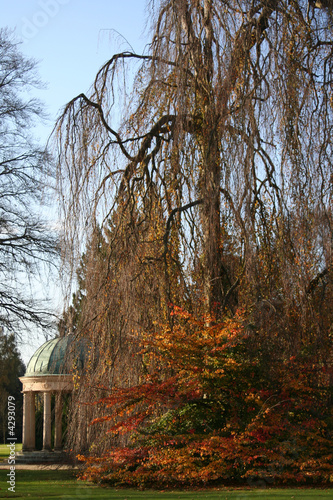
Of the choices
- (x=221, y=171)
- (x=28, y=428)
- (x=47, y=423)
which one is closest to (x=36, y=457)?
(x=47, y=423)

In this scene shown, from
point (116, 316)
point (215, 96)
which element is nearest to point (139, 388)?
point (116, 316)

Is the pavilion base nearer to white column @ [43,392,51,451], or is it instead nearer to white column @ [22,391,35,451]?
white column @ [43,392,51,451]

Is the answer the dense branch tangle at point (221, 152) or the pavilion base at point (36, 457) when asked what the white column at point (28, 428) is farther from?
the dense branch tangle at point (221, 152)

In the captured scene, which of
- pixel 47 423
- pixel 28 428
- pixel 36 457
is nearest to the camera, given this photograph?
pixel 36 457

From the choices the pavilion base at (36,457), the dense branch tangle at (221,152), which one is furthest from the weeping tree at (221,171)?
the pavilion base at (36,457)

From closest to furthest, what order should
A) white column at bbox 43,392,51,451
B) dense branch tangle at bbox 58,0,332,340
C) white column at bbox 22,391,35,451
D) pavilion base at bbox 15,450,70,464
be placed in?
dense branch tangle at bbox 58,0,332,340, pavilion base at bbox 15,450,70,464, white column at bbox 43,392,51,451, white column at bbox 22,391,35,451

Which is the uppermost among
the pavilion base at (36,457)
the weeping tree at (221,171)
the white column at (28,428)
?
the weeping tree at (221,171)

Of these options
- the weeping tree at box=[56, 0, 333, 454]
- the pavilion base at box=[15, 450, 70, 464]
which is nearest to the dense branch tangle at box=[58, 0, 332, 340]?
the weeping tree at box=[56, 0, 333, 454]

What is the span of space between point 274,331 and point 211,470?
198 centimetres

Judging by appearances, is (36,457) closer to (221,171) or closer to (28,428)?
(28,428)

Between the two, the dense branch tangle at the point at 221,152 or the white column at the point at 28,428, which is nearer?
the dense branch tangle at the point at 221,152

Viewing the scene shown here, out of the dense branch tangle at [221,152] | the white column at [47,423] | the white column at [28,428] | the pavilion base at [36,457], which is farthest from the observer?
the white column at [28,428]

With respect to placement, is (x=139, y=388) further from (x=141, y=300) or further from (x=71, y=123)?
(x=71, y=123)

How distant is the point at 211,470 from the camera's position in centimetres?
776
